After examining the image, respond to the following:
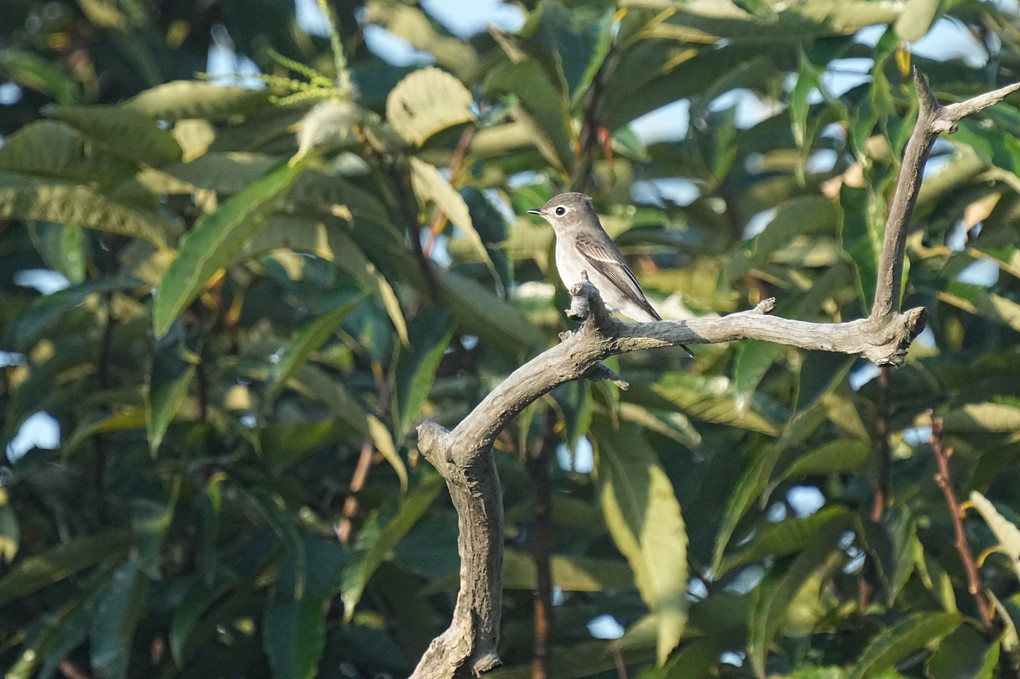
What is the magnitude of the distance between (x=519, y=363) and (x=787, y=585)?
3.87ft

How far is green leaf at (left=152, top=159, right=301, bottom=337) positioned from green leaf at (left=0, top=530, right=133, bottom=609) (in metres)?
1.20

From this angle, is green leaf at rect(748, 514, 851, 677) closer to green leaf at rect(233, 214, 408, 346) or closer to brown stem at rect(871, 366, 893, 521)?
brown stem at rect(871, 366, 893, 521)

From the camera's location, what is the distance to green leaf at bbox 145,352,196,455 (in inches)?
168

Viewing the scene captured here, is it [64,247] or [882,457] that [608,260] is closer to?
[882,457]

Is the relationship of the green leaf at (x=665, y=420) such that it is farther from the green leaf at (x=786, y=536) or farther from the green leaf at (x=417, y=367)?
the green leaf at (x=417, y=367)

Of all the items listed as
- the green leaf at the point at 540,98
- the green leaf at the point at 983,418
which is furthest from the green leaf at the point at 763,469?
the green leaf at the point at 540,98

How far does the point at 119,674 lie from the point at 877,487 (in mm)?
2662

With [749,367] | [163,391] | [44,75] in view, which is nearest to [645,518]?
[749,367]

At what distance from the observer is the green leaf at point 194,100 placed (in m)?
4.29

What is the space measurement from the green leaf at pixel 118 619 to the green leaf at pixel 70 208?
117cm

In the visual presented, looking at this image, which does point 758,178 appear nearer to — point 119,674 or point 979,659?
point 979,659

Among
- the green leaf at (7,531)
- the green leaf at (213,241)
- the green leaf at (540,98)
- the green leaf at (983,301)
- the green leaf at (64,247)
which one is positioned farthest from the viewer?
Answer: the green leaf at (64,247)

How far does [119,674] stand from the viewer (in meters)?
4.43

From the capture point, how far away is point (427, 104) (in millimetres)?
4297
